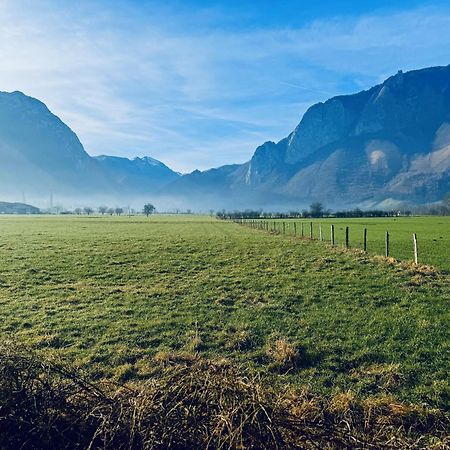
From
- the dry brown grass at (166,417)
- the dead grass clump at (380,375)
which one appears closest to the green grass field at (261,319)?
the dead grass clump at (380,375)

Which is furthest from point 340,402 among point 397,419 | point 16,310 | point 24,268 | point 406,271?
point 24,268

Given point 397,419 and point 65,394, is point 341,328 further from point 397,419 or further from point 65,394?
point 65,394

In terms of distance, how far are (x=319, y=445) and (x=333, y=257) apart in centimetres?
2335

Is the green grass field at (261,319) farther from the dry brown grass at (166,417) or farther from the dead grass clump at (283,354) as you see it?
the dry brown grass at (166,417)

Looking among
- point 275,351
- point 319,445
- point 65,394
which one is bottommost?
point 275,351

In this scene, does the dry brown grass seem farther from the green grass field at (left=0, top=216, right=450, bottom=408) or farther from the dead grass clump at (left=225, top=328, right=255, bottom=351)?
the dead grass clump at (left=225, top=328, right=255, bottom=351)

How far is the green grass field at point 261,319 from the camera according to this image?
9.30 m

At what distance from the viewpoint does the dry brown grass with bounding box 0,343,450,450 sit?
350 centimetres

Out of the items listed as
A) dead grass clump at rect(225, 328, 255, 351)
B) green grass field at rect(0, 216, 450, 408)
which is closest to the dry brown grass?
green grass field at rect(0, 216, 450, 408)

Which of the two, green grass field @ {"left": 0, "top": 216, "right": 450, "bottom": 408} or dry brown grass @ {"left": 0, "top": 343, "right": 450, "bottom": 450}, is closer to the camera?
dry brown grass @ {"left": 0, "top": 343, "right": 450, "bottom": 450}

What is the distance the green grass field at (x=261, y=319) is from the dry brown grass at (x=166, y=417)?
191 inches

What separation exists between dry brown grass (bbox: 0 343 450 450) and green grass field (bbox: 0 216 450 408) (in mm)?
4849

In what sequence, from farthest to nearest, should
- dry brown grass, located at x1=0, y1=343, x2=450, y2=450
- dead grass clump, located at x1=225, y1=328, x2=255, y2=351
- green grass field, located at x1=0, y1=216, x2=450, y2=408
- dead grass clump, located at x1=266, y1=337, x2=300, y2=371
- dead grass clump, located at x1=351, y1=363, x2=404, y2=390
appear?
dead grass clump, located at x1=225, y1=328, x2=255, y2=351 < dead grass clump, located at x1=266, y1=337, x2=300, y2=371 < green grass field, located at x1=0, y1=216, x2=450, y2=408 < dead grass clump, located at x1=351, y1=363, x2=404, y2=390 < dry brown grass, located at x1=0, y1=343, x2=450, y2=450

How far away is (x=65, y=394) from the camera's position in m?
4.06
